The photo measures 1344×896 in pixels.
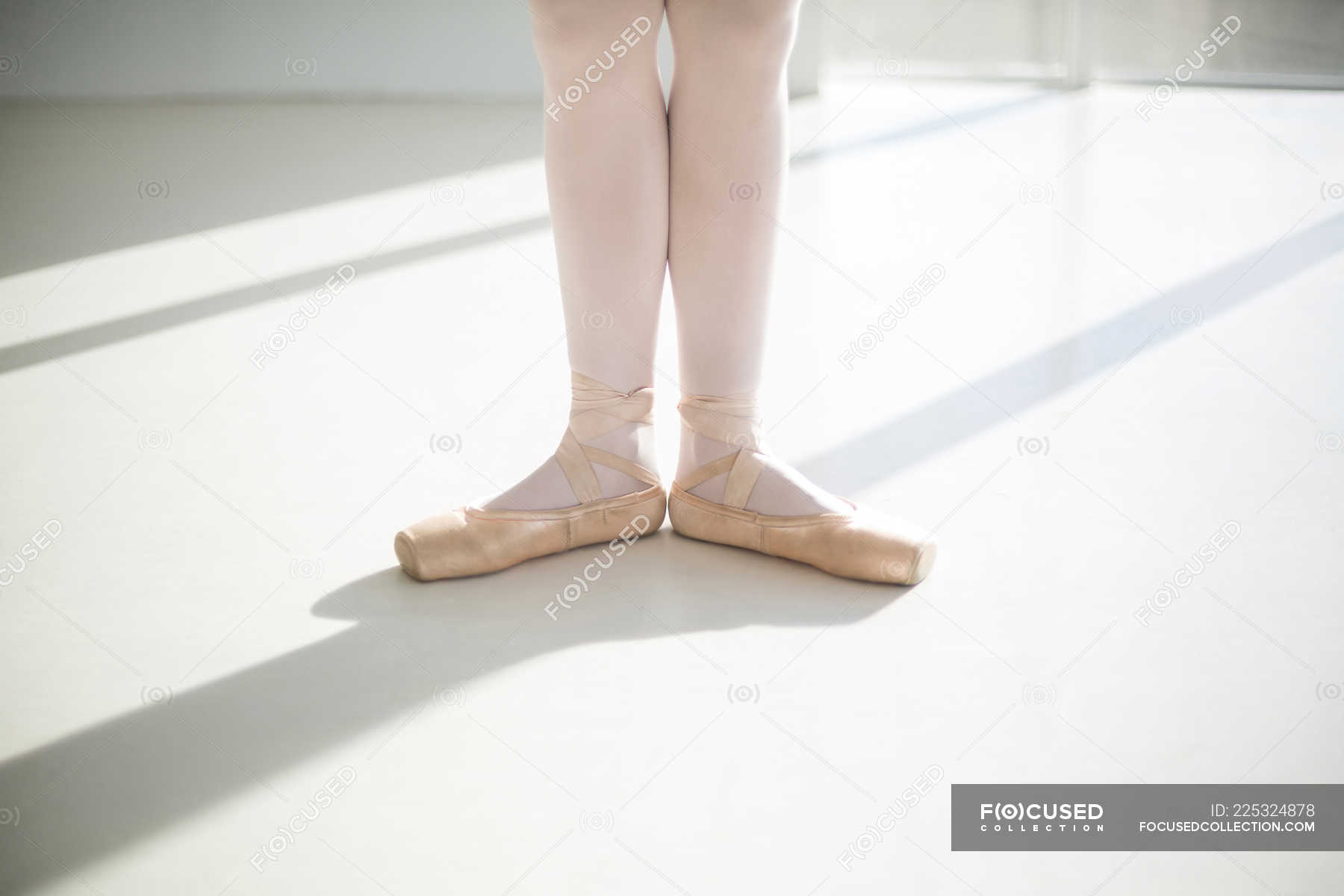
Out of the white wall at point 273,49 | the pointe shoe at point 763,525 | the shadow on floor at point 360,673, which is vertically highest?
the pointe shoe at point 763,525

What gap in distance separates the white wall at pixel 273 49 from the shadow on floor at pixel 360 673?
4.27 m

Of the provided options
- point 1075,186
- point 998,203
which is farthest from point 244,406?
point 1075,186

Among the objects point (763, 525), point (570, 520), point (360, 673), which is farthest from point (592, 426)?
point (360, 673)

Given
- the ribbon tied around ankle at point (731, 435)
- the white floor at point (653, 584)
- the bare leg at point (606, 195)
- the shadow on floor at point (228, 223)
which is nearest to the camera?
the white floor at point (653, 584)

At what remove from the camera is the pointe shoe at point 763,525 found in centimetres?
135

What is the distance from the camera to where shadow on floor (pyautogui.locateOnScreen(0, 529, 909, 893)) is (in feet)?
3.31

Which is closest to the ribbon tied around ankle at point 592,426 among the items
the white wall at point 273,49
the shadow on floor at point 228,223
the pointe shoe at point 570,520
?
the pointe shoe at point 570,520

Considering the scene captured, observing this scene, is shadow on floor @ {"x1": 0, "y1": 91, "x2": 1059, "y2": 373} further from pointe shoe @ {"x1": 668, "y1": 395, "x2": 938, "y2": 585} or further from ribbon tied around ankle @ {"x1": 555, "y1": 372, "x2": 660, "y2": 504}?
pointe shoe @ {"x1": 668, "y1": 395, "x2": 938, "y2": 585}

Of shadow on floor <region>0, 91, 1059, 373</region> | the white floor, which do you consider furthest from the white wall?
the white floor

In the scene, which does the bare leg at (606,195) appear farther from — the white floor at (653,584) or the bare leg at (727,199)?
the white floor at (653,584)

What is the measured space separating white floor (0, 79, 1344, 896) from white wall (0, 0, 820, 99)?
93.2 inches

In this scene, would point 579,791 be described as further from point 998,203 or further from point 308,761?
point 998,203

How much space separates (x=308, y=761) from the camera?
1.06m

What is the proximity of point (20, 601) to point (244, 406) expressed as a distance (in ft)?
2.03
